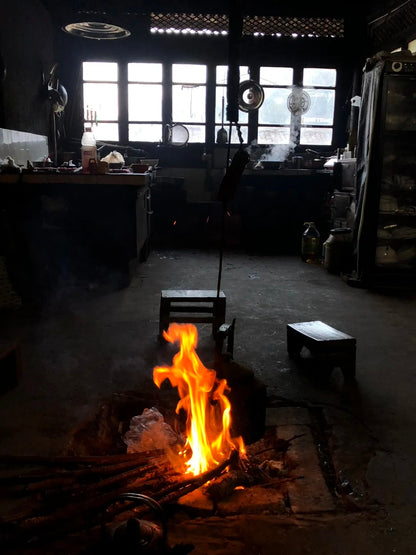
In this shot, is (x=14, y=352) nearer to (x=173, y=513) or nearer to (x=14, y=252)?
(x=173, y=513)

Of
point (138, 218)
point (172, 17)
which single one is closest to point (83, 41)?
point (172, 17)

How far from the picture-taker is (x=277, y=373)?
160 inches

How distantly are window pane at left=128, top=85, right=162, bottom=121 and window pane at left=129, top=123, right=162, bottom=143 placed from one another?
5.1 inches

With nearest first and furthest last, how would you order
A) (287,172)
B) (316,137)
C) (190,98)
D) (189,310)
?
(189,310) → (287,172) → (190,98) → (316,137)

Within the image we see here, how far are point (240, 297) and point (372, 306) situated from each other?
1.56 meters

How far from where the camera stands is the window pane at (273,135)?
11633 mm

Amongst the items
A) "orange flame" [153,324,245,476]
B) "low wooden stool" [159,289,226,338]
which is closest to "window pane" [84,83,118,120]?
"low wooden stool" [159,289,226,338]

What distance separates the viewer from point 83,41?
11039 mm

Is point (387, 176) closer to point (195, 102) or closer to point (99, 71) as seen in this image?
point (195, 102)

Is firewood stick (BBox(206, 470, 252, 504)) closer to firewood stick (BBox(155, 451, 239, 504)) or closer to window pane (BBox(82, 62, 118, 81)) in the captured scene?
firewood stick (BBox(155, 451, 239, 504))

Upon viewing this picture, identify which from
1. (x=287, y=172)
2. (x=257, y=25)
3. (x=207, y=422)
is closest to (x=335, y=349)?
(x=207, y=422)

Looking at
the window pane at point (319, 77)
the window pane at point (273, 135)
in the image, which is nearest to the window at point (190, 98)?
the window pane at point (273, 135)

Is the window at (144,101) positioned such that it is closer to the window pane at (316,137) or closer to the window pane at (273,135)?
the window pane at (273,135)

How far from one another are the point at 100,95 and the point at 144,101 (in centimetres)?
96
